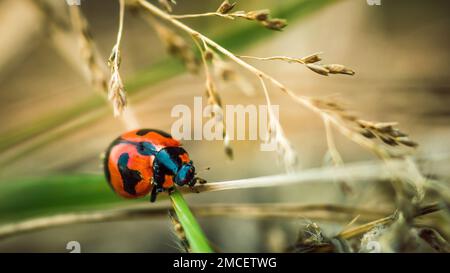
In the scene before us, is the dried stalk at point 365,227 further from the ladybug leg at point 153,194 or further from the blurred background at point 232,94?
the ladybug leg at point 153,194

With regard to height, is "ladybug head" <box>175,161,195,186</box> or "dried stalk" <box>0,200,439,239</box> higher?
"ladybug head" <box>175,161,195,186</box>

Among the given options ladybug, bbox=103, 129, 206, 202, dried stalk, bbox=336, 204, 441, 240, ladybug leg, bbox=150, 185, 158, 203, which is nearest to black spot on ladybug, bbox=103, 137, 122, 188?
ladybug, bbox=103, 129, 206, 202

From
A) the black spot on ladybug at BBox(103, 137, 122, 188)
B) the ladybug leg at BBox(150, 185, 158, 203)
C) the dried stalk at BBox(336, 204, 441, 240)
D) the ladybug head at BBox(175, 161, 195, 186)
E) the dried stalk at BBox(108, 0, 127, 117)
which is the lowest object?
the dried stalk at BBox(336, 204, 441, 240)

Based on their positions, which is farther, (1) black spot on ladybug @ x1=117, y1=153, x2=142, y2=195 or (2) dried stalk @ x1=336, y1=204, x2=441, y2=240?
(1) black spot on ladybug @ x1=117, y1=153, x2=142, y2=195

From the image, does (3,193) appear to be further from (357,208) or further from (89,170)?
(357,208)

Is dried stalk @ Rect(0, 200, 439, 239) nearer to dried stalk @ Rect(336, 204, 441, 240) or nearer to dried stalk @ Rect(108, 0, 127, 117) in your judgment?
dried stalk @ Rect(336, 204, 441, 240)

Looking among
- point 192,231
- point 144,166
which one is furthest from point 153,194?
point 192,231

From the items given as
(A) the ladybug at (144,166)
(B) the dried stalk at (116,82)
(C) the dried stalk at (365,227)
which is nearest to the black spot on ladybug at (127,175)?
(A) the ladybug at (144,166)
